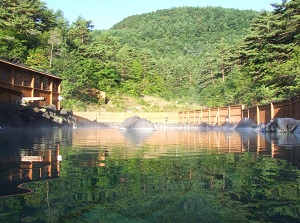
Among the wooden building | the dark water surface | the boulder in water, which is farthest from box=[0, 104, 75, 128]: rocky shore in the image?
the dark water surface

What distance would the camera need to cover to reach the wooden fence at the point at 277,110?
14.6m

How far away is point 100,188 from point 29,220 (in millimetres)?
795

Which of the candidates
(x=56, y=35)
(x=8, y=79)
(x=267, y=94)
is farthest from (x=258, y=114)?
(x=56, y=35)

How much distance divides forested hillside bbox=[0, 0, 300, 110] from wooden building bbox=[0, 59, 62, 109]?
2.66m

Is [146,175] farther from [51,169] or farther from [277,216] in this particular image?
[277,216]

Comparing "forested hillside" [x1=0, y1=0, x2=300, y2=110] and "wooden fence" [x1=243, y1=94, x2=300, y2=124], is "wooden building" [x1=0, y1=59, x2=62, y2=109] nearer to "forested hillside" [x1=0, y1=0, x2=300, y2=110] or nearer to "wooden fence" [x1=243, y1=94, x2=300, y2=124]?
"forested hillside" [x1=0, y1=0, x2=300, y2=110]

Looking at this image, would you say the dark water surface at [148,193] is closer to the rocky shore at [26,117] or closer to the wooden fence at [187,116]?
the rocky shore at [26,117]

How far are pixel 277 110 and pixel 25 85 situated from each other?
18.2 meters

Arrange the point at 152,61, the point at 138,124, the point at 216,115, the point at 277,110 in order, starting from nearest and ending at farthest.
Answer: the point at 277,110, the point at 138,124, the point at 216,115, the point at 152,61

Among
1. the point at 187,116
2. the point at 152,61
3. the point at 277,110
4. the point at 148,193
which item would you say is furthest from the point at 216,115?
the point at 152,61

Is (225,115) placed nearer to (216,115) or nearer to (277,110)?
(216,115)

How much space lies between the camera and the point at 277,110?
1675 centimetres

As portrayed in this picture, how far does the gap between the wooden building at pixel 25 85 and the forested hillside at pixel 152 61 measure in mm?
2662

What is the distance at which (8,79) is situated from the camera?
2144 cm
